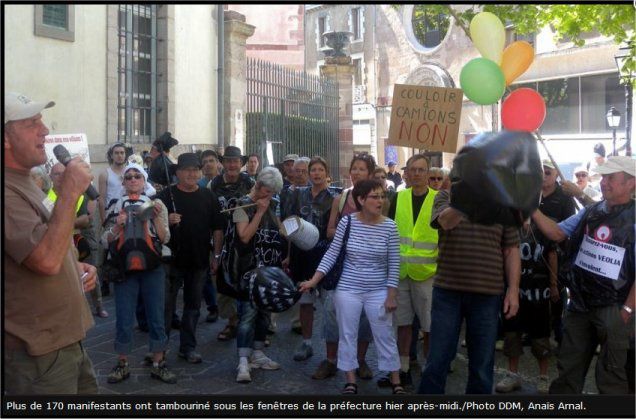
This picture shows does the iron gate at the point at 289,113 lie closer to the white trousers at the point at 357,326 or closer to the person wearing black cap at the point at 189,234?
the person wearing black cap at the point at 189,234

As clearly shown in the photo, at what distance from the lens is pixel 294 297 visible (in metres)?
5.04

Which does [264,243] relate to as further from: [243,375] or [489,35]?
[489,35]

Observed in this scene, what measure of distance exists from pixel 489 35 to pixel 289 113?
9.98 meters

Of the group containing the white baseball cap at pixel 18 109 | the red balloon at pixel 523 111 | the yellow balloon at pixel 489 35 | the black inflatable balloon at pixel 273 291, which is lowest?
the black inflatable balloon at pixel 273 291

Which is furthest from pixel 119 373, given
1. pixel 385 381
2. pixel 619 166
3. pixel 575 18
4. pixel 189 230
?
pixel 575 18

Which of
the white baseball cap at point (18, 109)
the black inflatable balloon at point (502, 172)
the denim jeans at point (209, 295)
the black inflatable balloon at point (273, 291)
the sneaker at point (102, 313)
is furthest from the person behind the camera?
the denim jeans at point (209, 295)

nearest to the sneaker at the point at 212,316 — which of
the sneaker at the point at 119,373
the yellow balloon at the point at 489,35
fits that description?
the sneaker at the point at 119,373

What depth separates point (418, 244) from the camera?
5.38 m

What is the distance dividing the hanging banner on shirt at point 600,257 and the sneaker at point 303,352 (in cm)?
262

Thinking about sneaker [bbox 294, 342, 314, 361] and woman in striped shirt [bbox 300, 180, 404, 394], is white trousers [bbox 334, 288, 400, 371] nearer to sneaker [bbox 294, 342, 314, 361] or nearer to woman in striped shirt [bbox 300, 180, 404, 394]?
woman in striped shirt [bbox 300, 180, 404, 394]

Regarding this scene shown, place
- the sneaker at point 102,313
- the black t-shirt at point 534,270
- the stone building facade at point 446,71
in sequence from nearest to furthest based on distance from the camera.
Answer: the black t-shirt at point 534,270
the sneaker at point 102,313
the stone building facade at point 446,71

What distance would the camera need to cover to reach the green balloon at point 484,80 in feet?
14.6

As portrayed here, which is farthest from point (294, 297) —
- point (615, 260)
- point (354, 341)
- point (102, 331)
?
point (102, 331)
